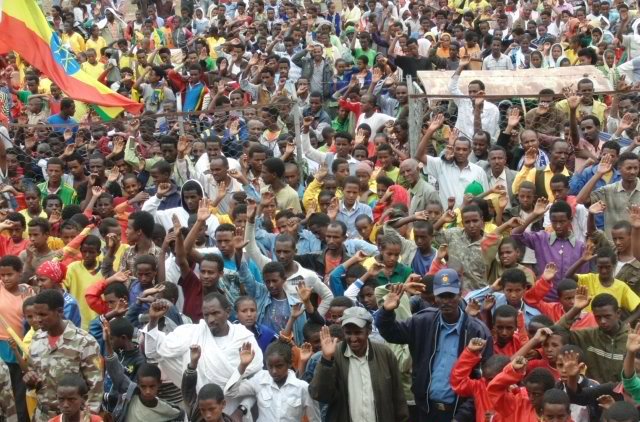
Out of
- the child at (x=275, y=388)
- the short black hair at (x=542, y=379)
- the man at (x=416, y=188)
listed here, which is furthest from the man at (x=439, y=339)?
the man at (x=416, y=188)

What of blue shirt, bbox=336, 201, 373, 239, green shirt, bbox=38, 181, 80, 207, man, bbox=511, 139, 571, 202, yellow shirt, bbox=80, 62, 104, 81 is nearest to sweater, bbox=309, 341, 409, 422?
blue shirt, bbox=336, 201, 373, 239

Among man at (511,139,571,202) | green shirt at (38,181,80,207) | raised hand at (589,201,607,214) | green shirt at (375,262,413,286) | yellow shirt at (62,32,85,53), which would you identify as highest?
green shirt at (375,262,413,286)

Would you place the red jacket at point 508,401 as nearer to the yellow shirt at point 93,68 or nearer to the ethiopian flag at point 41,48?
the ethiopian flag at point 41,48

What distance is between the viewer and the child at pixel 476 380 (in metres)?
8.59

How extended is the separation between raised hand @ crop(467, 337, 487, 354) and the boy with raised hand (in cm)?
87

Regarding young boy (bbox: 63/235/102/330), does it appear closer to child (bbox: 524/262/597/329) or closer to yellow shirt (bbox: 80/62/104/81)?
child (bbox: 524/262/597/329)

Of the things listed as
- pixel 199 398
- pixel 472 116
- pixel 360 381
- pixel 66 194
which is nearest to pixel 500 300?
pixel 360 381

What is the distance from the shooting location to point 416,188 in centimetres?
1252

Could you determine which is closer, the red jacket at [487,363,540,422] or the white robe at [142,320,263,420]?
the red jacket at [487,363,540,422]

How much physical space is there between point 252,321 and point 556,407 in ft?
7.79

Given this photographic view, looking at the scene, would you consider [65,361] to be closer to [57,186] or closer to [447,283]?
[447,283]

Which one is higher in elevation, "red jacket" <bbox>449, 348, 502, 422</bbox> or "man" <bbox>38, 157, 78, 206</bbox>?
"red jacket" <bbox>449, 348, 502, 422</bbox>

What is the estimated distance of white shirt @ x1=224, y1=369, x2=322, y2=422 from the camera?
8898 mm

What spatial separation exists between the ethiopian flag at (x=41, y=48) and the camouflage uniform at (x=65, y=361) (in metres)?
4.53
